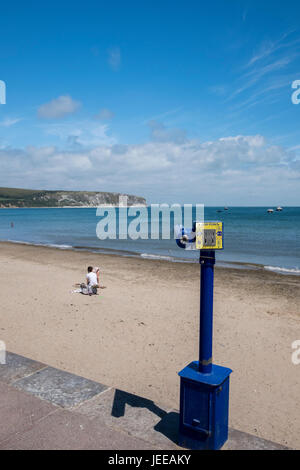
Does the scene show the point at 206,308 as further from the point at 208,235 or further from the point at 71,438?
the point at 71,438

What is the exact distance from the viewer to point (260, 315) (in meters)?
9.80

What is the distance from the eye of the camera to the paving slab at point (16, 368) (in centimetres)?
462

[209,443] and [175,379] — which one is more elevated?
[209,443]

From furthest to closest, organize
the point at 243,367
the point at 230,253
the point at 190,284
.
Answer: the point at 230,253
the point at 190,284
the point at 243,367

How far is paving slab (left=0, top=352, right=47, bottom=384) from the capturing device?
15.2 feet

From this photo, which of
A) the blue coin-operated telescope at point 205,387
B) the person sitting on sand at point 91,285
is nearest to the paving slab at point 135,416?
the blue coin-operated telescope at point 205,387

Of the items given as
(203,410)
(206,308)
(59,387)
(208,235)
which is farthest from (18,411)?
(208,235)

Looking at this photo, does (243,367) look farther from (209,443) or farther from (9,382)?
(9,382)

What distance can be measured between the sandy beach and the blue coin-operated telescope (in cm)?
143

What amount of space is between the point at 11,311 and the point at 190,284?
23.0ft

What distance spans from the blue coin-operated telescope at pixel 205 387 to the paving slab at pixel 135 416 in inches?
8.6

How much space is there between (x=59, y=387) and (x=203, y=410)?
1.88 metres
